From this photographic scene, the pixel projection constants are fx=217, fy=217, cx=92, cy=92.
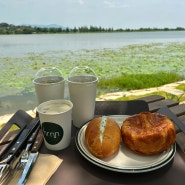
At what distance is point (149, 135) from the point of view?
61 cm

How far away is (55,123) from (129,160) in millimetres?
243

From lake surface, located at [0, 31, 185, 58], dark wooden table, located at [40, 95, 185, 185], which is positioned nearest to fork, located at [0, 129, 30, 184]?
dark wooden table, located at [40, 95, 185, 185]

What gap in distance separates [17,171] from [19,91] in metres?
4.51

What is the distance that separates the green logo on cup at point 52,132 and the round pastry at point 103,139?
0.09 m

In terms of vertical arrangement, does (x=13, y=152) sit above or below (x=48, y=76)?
below

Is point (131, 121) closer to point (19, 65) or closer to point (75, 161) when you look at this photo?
point (75, 161)

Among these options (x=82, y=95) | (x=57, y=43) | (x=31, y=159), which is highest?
(x=82, y=95)

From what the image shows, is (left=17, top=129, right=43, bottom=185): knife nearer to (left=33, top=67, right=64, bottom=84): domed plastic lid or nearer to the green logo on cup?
the green logo on cup

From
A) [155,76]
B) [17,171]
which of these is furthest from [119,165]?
[155,76]

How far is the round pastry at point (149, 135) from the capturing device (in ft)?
2.01

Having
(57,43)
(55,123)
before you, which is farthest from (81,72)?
(57,43)

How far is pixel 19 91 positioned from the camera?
16.0 feet

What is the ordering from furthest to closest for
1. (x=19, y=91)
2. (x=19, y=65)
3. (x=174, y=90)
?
(x=19, y=65), (x=19, y=91), (x=174, y=90)

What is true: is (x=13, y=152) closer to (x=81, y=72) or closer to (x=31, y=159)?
(x=31, y=159)
